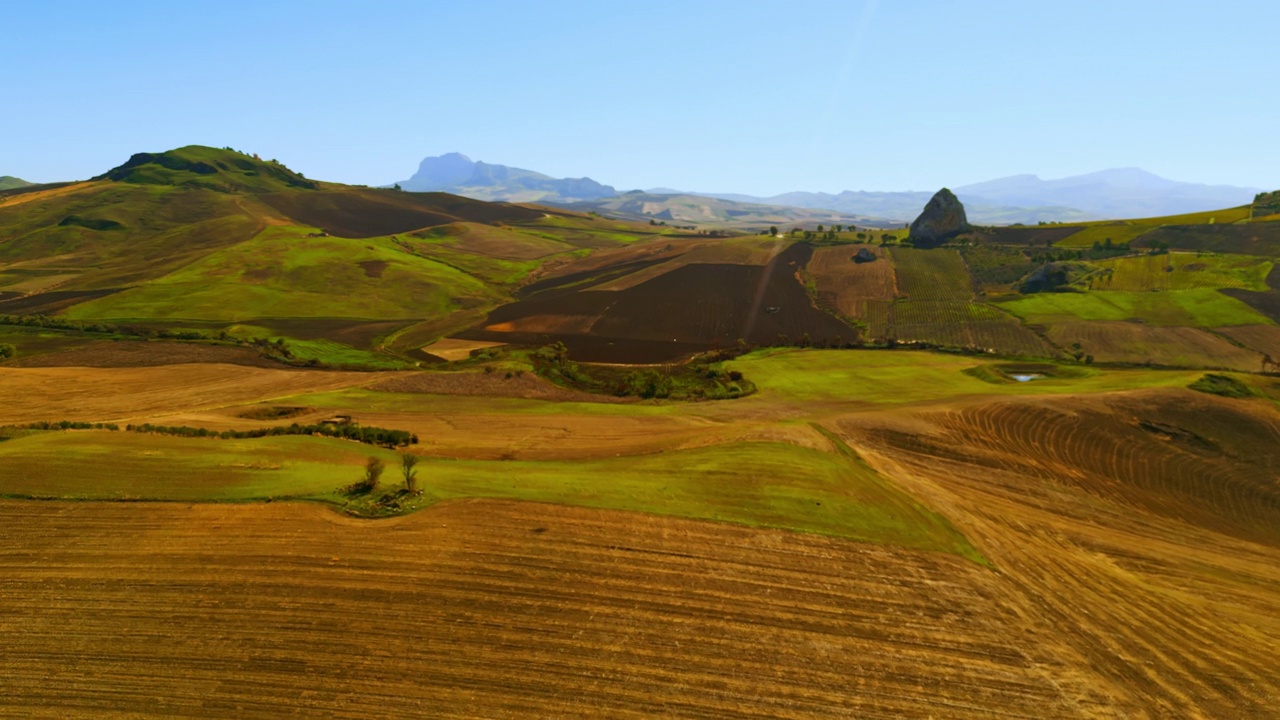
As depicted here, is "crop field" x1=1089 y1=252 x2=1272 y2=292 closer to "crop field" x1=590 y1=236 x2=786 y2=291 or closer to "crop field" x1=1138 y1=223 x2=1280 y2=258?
"crop field" x1=1138 y1=223 x2=1280 y2=258

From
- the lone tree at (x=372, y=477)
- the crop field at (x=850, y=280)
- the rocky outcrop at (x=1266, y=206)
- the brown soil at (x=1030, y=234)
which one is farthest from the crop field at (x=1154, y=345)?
the lone tree at (x=372, y=477)

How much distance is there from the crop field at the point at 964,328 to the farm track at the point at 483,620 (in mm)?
71951

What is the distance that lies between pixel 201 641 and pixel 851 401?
5796cm

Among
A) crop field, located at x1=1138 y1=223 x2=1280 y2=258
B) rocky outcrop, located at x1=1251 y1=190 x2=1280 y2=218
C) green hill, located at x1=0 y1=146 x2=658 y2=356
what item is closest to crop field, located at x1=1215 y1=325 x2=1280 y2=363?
crop field, located at x1=1138 y1=223 x2=1280 y2=258

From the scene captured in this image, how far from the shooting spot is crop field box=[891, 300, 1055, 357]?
88600 mm

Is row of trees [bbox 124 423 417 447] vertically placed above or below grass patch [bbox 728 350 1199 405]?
below

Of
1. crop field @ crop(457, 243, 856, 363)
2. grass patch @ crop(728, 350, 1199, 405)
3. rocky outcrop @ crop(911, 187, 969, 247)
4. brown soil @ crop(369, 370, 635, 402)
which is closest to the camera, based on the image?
grass patch @ crop(728, 350, 1199, 405)

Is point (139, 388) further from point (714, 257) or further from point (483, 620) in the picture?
point (714, 257)

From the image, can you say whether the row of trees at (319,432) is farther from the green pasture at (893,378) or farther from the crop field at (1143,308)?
the crop field at (1143,308)

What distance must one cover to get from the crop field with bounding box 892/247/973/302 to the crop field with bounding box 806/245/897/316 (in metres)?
2.79

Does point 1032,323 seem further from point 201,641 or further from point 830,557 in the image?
point 201,641

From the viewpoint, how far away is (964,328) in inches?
3853

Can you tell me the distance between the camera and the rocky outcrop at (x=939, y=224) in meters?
163

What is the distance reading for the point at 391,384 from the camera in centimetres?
6531
